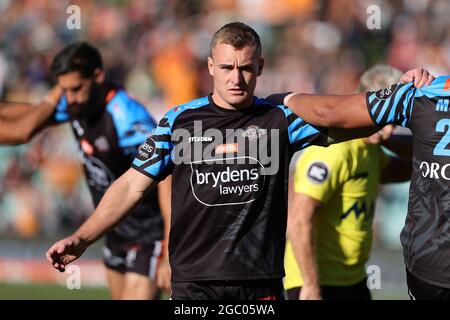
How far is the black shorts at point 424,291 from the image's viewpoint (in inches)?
196

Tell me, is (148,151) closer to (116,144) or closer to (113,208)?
(113,208)

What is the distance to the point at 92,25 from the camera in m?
15.7

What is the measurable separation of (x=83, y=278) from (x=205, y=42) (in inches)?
176

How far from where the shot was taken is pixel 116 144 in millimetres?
7953

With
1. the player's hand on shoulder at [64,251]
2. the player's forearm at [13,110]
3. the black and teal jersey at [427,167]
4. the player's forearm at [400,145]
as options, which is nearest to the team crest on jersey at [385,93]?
the black and teal jersey at [427,167]

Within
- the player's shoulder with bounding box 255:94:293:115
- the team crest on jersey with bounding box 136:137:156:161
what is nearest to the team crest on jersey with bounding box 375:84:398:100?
the player's shoulder with bounding box 255:94:293:115

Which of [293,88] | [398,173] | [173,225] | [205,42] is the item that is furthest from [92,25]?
[173,225]

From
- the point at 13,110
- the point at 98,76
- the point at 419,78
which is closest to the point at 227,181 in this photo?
the point at 419,78

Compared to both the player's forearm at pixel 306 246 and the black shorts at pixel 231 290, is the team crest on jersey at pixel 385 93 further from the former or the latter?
the player's forearm at pixel 306 246

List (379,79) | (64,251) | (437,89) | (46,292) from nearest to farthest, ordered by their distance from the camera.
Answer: (437,89) → (64,251) → (379,79) → (46,292)

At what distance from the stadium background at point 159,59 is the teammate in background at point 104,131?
16.1 ft

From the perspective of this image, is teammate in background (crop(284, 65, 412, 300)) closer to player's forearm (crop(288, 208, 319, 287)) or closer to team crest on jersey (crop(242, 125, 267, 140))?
player's forearm (crop(288, 208, 319, 287))

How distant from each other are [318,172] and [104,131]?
2393 mm

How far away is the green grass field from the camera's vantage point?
1155cm
